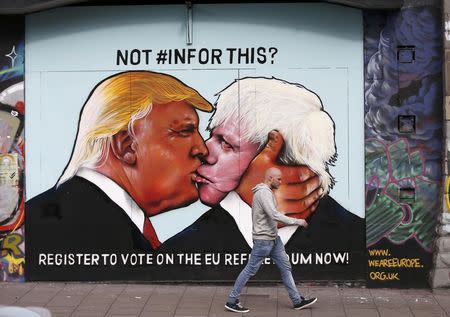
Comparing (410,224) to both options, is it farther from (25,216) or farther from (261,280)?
(25,216)

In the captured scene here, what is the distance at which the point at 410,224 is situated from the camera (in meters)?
10.1

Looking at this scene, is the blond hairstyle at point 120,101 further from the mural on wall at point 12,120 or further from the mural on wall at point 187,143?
the mural on wall at point 12,120

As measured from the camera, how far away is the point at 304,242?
401 inches

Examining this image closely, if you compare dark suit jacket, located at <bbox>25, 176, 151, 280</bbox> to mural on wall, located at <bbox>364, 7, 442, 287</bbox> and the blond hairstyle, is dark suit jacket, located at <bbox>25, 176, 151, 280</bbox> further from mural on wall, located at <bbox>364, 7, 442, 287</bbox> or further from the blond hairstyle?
mural on wall, located at <bbox>364, 7, 442, 287</bbox>

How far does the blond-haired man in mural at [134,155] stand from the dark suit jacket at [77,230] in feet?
0.04

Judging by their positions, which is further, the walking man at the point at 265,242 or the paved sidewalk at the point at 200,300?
the paved sidewalk at the point at 200,300

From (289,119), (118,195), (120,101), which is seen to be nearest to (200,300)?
(118,195)

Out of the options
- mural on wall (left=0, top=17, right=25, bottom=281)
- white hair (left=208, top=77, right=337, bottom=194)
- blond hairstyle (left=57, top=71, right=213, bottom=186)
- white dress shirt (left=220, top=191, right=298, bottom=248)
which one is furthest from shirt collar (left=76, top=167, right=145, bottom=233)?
white hair (left=208, top=77, right=337, bottom=194)

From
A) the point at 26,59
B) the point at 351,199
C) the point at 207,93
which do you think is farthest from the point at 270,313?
the point at 26,59

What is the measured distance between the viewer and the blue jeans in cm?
881

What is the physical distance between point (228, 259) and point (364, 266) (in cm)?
177

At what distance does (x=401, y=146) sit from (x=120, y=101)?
3.70m

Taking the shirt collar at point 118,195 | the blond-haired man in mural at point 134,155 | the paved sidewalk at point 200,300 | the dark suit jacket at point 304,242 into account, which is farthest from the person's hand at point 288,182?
the shirt collar at point 118,195

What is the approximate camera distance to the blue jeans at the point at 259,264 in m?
8.81
